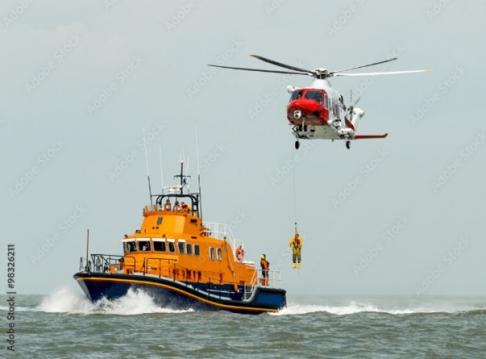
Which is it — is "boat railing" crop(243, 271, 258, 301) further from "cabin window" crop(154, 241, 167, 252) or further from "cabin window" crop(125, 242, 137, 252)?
"cabin window" crop(125, 242, 137, 252)

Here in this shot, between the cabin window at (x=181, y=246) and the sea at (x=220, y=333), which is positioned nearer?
the sea at (x=220, y=333)

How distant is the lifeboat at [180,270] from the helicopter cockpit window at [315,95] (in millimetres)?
5202

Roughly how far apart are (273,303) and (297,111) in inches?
280

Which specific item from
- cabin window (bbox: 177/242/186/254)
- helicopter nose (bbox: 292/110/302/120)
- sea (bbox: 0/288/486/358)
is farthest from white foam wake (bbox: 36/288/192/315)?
helicopter nose (bbox: 292/110/302/120)

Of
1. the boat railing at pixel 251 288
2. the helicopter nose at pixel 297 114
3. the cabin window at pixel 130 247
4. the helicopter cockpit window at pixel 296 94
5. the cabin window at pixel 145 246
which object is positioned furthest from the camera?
the boat railing at pixel 251 288

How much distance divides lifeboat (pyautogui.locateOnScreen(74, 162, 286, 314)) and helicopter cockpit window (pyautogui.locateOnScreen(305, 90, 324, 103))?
17.1ft

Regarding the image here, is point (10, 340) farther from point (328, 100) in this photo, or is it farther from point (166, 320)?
point (328, 100)

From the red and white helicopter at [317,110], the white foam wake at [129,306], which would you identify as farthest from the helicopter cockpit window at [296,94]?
the white foam wake at [129,306]

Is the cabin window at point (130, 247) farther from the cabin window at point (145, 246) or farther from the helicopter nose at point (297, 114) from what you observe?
the helicopter nose at point (297, 114)

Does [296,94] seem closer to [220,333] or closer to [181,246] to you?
[181,246]

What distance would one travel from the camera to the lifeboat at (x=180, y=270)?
31281 mm

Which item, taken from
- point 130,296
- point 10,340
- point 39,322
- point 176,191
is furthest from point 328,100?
point 10,340

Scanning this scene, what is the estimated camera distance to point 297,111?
33156mm

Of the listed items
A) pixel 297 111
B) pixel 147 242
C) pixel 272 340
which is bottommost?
pixel 272 340
